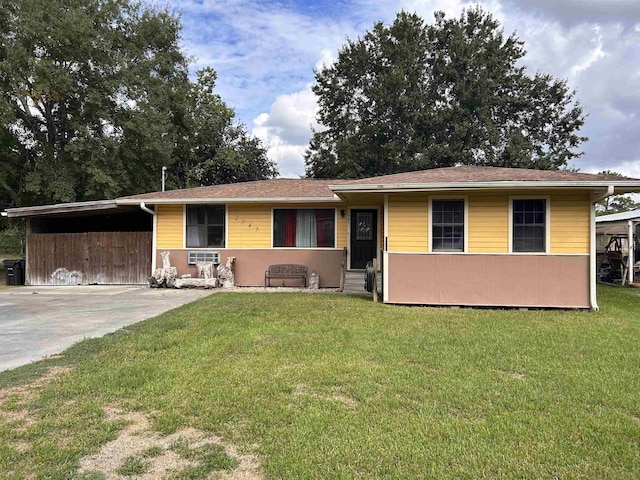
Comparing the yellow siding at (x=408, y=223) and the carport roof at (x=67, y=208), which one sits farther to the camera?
the carport roof at (x=67, y=208)

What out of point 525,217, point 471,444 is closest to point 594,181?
point 525,217

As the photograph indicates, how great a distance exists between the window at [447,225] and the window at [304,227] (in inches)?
140

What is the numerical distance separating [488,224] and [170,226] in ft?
28.1

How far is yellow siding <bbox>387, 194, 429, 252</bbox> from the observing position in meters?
8.84

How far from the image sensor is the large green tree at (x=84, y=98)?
17.0 metres

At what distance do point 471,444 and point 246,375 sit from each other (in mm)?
2186

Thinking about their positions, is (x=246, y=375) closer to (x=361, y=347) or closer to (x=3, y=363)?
(x=361, y=347)

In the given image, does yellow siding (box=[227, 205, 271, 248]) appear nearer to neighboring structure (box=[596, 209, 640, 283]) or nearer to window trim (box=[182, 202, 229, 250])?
window trim (box=[182, 202, 229, 250])

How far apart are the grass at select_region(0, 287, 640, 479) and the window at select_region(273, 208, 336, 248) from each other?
18.1 ft

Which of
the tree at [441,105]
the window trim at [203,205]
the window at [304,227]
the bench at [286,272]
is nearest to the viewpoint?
the bench at [286,272]

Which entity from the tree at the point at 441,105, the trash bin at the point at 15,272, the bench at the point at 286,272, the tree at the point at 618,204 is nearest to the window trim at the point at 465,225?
the bench at the point at 286,272

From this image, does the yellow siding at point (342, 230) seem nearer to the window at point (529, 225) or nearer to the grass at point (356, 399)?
the window at point (529, 225)

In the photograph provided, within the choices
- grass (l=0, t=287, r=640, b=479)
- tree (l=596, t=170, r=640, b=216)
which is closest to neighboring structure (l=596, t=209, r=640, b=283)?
grass (l=0, t=287, r=640, b=479)

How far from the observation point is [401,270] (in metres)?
8.89
